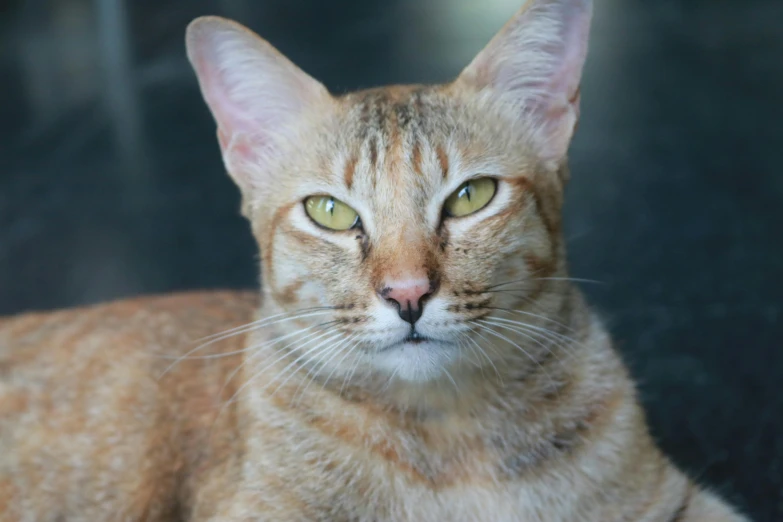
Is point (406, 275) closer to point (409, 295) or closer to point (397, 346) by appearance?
point (409, 295)

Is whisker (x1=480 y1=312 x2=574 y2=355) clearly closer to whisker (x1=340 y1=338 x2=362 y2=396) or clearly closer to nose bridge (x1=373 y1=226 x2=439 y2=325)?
nose bridge (x1=373 y1=226 x2=439 y2=325)

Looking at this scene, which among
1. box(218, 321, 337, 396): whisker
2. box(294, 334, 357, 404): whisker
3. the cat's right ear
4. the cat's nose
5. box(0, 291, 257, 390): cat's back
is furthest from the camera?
box(0, 291, 257, 390): cat's back

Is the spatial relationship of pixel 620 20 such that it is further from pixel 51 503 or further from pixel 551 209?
pixel 51 503

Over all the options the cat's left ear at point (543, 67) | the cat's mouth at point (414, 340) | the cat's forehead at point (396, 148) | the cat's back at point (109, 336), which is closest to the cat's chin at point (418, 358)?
the cat's mouth at point (414, 340)

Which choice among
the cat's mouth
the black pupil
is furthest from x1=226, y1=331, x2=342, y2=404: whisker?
the black pupil

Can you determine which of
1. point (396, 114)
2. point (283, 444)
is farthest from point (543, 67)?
point (283, 444)

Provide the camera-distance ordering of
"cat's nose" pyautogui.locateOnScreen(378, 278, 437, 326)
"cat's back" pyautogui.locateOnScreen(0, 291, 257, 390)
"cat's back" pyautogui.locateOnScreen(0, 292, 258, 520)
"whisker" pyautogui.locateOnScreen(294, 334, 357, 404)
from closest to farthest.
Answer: "cat's nose" pyautogui.locateOnScreen(378, 278, 437, 326)
"whisker" pyautogui.locateOnScreen(294, 334, 357, 404)
"cat's back" pyautogui.locateOnScreen(0, 292, 258, 520)
"cat's back" pyautogui.locateOnScreen(0, 291, 257, 390)

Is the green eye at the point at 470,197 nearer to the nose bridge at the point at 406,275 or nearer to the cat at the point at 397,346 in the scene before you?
the cat at the point at 397,346
